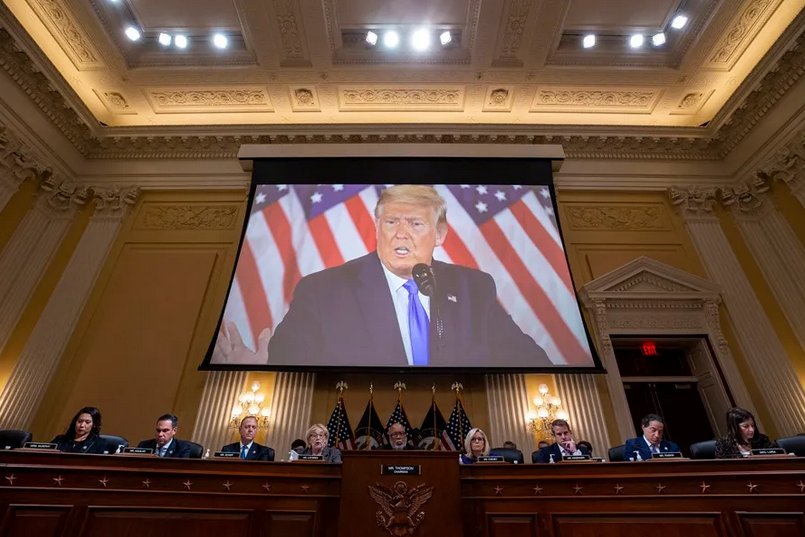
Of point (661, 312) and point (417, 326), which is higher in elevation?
point (661, 312)

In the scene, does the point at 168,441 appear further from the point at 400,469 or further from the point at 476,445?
the point at 476,445

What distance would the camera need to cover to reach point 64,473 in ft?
8.68

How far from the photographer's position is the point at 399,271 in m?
6.62

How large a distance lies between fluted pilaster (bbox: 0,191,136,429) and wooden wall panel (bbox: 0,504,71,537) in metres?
4.45

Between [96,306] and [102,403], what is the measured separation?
167 cm

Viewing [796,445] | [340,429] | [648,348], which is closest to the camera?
[796,445]

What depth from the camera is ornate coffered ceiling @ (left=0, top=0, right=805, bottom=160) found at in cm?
674

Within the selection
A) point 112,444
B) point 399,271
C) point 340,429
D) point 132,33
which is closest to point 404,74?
point 399,271

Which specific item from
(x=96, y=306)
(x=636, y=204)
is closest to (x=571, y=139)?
(x=636, y=204)

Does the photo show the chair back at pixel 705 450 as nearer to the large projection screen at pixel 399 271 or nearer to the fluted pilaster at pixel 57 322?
the large projection screen at pixel 399 271

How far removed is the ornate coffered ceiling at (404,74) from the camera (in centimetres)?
674

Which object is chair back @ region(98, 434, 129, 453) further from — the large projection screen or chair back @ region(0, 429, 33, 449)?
the large projection screen

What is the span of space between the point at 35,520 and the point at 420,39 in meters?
7.52

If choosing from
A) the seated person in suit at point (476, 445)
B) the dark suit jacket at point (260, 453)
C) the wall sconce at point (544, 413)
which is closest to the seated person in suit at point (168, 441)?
the dark suit jacket at point (260, 453)
